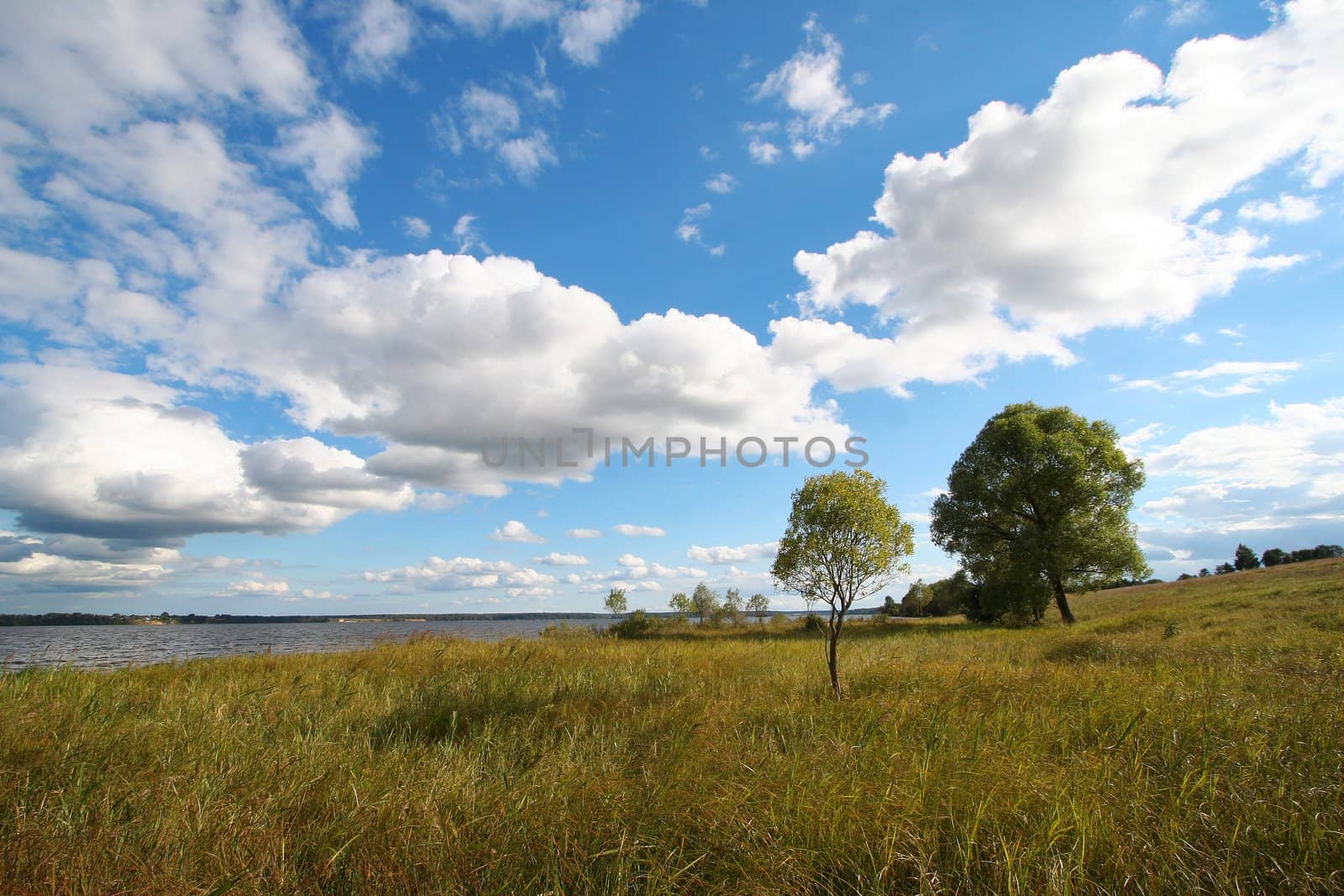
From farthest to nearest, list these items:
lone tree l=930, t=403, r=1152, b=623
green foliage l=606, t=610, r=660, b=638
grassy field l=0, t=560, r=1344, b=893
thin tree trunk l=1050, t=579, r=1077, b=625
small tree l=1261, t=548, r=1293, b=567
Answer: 1. small tree l=1261, t=548, r=1293, b=567
2. green foliage l=606, t=610, r=660, b=638
3. thin tree trunk l=1050, t=579, r=1077, b=625
4. lone tree l=930, t=403, r=1152, b=623
5. grassy field l=0, t=560, r=1344, b=893

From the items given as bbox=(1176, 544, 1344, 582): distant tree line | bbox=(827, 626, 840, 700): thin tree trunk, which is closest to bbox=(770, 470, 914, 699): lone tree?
bbox=(827, 626, 840, 700): thin tree trunk

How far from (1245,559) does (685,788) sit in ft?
269

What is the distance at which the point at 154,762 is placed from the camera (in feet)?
14.7

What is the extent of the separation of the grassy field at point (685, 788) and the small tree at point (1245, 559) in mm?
71191

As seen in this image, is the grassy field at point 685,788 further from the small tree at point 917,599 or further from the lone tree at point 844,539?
the small tree at point 917,599

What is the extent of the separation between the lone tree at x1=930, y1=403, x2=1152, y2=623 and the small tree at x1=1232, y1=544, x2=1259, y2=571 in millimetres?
51176

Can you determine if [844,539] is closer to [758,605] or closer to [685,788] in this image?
[685,788]

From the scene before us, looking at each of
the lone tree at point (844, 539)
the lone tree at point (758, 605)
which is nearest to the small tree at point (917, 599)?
the lone tree at point (758, 605)

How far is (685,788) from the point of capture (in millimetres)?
3963

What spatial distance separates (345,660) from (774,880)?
12.3 meters

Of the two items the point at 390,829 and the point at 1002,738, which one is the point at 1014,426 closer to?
the point at 1002,738

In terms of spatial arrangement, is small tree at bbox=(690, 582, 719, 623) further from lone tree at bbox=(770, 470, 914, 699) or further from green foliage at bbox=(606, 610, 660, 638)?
lone tree at bbox=(770, 470, 914, 699)

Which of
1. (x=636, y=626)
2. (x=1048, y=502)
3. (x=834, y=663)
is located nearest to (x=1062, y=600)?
(x=1048, y=502)

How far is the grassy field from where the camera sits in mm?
2920
